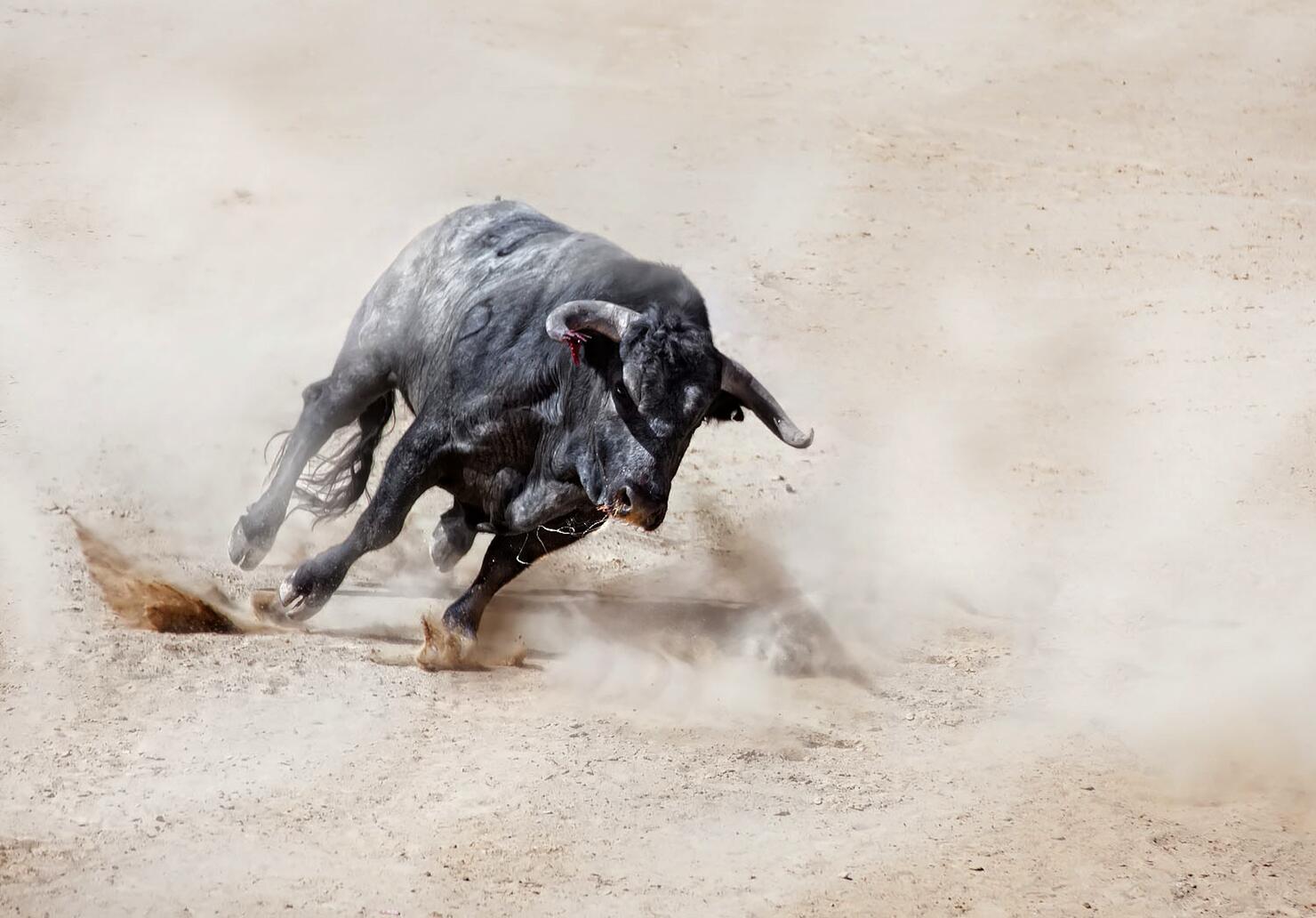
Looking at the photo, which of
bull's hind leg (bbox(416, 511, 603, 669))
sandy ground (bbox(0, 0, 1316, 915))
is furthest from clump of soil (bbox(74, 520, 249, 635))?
bull's hind leg (bbox(416, 511, 603, 669))

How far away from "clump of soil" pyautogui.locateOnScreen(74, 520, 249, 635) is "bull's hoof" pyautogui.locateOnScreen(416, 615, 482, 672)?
1079 mm

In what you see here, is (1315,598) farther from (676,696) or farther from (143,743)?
(143,743)

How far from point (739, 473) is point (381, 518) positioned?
3861 mm

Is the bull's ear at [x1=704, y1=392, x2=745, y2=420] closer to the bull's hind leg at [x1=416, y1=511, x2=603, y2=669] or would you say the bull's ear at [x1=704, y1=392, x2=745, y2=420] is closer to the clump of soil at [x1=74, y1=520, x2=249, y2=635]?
the bull's hind leg at [x1=416, y1=511, x2=603, y2=669]

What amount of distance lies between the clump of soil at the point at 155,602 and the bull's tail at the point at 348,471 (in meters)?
0.99

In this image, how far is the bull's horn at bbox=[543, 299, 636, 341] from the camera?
25.7 ft

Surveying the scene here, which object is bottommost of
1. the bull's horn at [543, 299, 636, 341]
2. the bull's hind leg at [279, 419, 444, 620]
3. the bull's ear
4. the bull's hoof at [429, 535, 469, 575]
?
the bull's hoof at [429, 535, 469, 575]

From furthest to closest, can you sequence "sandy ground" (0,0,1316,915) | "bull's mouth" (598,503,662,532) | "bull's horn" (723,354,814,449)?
"bull's horn" (723,354,814,449), "bull's mouth" (598,503,662,532), "sandy ground" (0,0,1316,915)

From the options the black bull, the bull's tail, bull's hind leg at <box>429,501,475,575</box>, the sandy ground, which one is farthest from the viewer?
the bull's tail

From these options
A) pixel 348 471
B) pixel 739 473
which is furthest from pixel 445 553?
pixel 739 473

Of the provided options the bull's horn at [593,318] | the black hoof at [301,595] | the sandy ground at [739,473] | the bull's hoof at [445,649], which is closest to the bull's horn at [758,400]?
the bull's horn at [593,318]

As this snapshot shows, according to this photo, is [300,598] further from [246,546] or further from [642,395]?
[642,395]

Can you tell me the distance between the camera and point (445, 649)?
27.9 ft

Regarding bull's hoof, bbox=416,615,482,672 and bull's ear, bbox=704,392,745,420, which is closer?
bull's hoof, bbox=416,615,482,672
